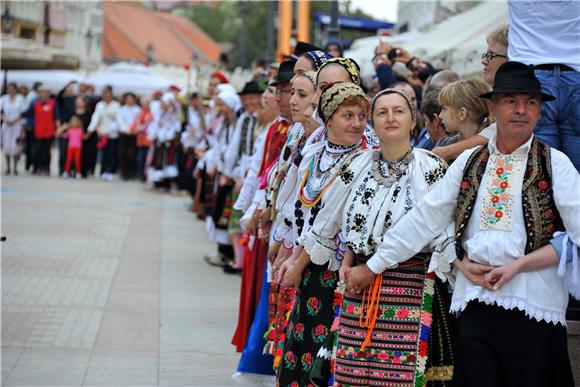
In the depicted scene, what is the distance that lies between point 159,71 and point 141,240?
3040 cm

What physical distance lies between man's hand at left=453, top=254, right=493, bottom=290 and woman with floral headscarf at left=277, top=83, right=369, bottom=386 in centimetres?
96

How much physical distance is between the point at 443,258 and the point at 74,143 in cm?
2122

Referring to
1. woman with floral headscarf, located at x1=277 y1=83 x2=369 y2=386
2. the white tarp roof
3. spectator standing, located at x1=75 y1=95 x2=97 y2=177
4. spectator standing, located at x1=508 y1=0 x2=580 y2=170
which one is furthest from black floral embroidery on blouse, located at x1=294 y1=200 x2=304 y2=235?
spectator standing, located at x1=75 y1=95 x2=97 y2=177

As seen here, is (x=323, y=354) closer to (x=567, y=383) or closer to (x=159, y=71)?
(x=567, y=383)

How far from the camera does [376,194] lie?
5.15m

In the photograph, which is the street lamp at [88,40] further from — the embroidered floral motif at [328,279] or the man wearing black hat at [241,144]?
the embroidered floral motif at [328,279]

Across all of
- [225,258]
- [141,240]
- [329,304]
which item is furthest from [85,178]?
[329,304]

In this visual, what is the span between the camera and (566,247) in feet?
14.8

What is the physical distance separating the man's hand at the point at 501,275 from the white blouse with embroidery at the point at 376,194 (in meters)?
0.29

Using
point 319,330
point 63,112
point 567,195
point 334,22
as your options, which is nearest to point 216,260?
point 334,22

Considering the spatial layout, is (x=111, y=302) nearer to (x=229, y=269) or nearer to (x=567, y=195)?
(x=229, y=269)

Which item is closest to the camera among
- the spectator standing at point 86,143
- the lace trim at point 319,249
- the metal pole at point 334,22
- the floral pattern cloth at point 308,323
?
the lace trim at point 319,249

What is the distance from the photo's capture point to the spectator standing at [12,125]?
2572 cm

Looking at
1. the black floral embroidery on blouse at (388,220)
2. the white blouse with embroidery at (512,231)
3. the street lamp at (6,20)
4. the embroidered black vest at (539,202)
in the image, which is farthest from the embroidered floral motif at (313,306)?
the street lamp at (6,20)
